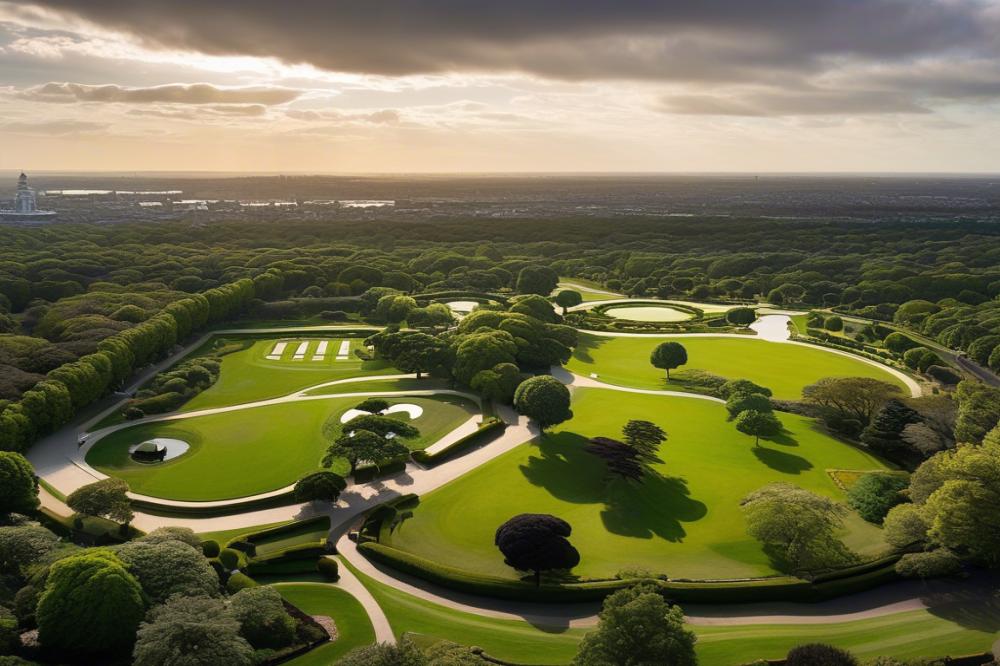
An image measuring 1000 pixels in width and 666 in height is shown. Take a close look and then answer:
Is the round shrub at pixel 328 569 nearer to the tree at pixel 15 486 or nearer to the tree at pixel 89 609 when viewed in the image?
the tree at pixel 89 609

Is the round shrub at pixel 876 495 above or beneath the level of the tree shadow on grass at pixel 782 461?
above

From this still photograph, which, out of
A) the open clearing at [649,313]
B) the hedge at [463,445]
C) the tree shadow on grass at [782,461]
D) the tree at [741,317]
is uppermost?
the tree at [741,317]

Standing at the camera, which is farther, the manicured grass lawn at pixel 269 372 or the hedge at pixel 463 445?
the manicured grass lawn at pixel 269 372

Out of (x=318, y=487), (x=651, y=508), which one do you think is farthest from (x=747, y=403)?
(x=318, y=487)

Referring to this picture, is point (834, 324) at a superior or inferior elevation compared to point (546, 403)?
inferior

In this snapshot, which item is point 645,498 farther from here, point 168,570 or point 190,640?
point 168,570

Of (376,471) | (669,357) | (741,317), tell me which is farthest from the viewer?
(741,317)

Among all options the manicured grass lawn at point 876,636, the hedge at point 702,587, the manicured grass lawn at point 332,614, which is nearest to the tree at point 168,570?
the manicured grass lawn at point 332,614
